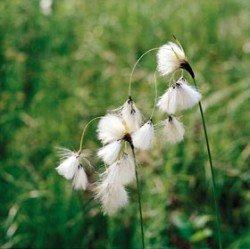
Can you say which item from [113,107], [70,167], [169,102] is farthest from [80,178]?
[113,107]

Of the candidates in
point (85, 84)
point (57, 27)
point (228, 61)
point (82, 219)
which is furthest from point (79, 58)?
point (82, 219)

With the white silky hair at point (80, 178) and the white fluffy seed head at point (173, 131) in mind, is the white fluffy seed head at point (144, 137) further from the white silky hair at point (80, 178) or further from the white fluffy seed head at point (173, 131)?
A: the white silky hair at point (80, 178)

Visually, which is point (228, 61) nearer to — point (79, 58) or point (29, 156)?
point (79, 58)

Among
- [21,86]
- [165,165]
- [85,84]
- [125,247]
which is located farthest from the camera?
[85,84]

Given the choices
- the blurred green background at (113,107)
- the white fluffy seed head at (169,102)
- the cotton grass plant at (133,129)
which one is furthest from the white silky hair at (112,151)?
the blurred green background at (113,107)

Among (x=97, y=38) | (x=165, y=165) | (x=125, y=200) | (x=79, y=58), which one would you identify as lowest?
(x=125, y=200)

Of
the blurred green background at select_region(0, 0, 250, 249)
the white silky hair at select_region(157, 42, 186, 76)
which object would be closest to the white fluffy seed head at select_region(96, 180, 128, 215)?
the white silky hair at select_region(157, 42, 186, 76)

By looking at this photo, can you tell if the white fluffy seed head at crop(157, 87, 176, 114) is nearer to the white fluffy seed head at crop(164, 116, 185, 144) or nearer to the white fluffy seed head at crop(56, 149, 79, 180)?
the white fluffy seed head at crop(164, 116, 185, 144)
